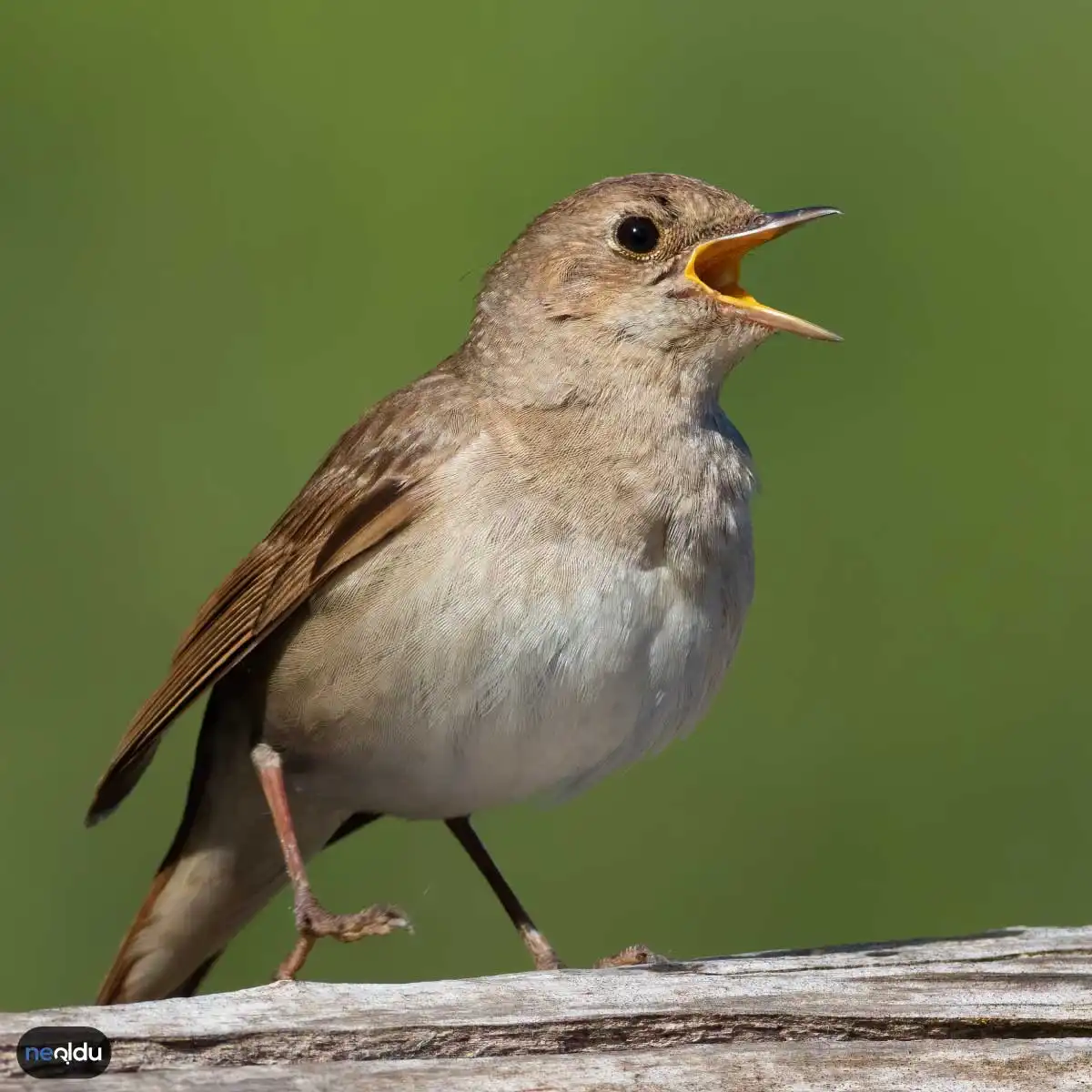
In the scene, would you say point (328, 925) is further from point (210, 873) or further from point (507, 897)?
point (507, 897)

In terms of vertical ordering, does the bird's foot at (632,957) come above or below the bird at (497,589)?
below

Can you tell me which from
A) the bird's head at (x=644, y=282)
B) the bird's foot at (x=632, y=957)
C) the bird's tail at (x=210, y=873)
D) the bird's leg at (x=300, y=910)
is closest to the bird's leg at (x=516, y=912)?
the bird's foot at (x=632, y=957)

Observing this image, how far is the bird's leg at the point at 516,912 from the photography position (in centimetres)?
495

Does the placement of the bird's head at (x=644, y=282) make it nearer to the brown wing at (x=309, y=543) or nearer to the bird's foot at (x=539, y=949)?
the brown wing at (x=309, y=543)

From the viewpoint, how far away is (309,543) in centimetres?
498

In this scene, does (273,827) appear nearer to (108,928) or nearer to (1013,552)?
(108,928)

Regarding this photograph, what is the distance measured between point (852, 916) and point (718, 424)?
2202mm

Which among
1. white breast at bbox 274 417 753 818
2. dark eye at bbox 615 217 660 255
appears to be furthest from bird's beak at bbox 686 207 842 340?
white breast at bbox 274 417 753 818

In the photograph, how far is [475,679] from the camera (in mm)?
4555

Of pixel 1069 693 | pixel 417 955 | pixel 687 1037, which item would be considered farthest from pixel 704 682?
pixel 1069 693

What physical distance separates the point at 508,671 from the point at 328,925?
746 mm

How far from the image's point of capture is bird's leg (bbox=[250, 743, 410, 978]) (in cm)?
453

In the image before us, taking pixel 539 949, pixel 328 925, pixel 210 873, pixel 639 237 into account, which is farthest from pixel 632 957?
pixel 639 237

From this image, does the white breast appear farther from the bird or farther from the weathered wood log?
the weathered wood log
